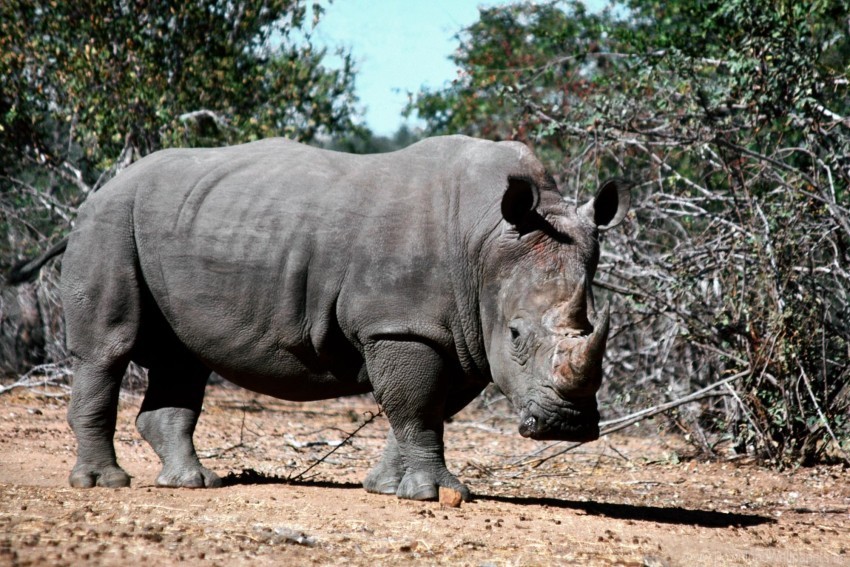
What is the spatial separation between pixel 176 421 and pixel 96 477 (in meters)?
0.58

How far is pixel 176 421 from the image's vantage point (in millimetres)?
6945

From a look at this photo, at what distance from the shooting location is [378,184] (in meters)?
6.45

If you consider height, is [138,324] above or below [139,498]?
above

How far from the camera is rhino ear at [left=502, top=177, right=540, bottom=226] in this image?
5957mm

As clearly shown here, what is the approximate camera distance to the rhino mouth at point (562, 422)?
5691mm

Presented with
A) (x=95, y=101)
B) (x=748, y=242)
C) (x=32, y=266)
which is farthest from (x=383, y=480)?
(x=95, y=101)

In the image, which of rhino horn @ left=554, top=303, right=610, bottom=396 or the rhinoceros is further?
the rhinoceros

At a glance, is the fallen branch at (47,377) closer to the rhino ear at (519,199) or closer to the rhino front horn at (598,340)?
the rhino ear at (519,199)

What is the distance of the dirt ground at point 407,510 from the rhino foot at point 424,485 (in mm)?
71

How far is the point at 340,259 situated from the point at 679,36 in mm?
6369

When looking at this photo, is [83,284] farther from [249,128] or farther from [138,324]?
[249,128]

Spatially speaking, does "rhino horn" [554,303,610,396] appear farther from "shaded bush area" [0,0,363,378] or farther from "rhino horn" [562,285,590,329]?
"shaded bush area" [0,0,363,378]

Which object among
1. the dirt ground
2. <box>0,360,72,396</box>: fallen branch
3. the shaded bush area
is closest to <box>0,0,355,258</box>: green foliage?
the shaded bush area

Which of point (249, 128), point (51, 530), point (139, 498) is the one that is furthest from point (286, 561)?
point (249, 128)
